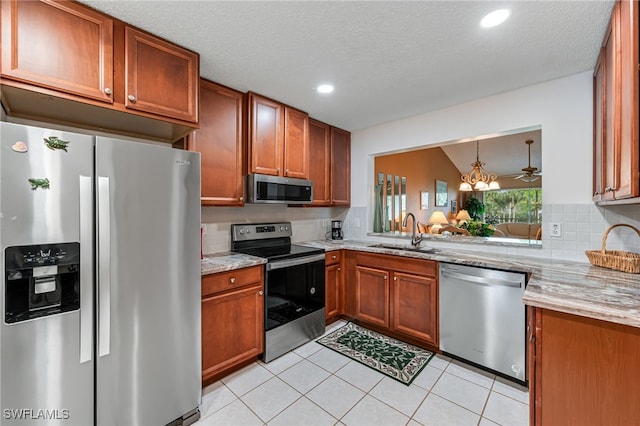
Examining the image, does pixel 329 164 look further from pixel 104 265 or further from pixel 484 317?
pixel 104 265

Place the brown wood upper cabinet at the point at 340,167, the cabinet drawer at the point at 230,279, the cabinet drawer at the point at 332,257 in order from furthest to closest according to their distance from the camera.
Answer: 1. the brown wood upper cabinet at the point at 340,167
2. the cabinet drawer at the point at 332,257
3. the cabinet drawer at the point at 230,279

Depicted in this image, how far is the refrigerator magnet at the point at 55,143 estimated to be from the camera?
117 cm

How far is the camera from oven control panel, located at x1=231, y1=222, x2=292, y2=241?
2645mm

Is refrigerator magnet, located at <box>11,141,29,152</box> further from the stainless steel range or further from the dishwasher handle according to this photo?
the dishwasher handle

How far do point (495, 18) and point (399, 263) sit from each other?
1.93 m

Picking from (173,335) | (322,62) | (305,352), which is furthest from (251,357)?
(322,62)

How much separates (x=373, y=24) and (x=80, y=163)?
5.48ft

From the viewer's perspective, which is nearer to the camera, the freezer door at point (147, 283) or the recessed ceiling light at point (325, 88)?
the freezer door at point (147, 283)

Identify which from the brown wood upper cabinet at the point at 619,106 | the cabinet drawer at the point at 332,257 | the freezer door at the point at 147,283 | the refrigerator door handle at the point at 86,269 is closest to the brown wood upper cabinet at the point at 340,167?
the cabinet drawer at the point at 332,257

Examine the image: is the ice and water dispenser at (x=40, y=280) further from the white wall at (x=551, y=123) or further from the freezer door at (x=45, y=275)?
the white wall at (x=551, y=123)

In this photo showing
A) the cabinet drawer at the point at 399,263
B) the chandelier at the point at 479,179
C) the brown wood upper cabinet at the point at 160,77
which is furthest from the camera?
the chandelier at the point at 479,179

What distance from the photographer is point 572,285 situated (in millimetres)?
1398

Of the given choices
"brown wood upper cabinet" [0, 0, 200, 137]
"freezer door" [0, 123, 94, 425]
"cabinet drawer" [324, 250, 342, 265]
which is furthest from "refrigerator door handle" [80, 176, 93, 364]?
"cabinet drawer" [324, 250, 342, 265]

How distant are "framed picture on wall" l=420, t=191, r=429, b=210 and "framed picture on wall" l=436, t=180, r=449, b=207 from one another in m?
0.57
